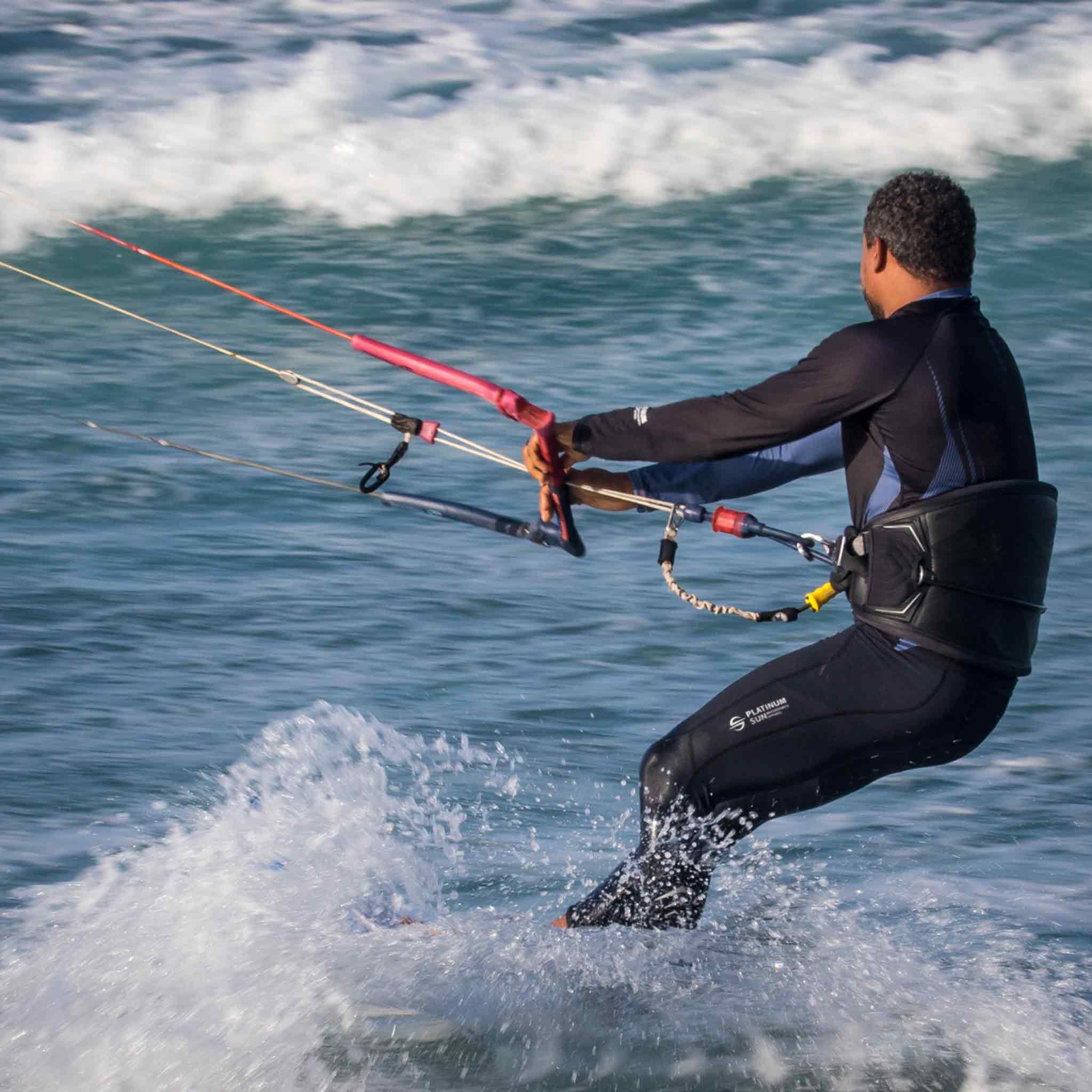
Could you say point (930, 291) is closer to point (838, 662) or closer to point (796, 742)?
point (838, 662)

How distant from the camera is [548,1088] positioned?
3.08m

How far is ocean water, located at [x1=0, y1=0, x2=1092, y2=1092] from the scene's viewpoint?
11.0ft

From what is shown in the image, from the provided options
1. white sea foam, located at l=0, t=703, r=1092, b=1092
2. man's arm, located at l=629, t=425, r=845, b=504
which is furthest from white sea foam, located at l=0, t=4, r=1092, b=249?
man's arm, located at l=629, t=425, r=845, b=504

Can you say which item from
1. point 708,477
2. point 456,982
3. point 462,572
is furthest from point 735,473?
point 462,572

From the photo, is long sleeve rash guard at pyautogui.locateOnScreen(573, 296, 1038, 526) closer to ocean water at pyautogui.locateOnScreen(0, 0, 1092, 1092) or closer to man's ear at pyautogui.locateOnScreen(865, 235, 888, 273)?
man's ear at pyautogui.locateOnScreen(865, 235, 888, 273)

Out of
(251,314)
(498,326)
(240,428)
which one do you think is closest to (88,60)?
(251,314)

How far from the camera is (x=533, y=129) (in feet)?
42.7

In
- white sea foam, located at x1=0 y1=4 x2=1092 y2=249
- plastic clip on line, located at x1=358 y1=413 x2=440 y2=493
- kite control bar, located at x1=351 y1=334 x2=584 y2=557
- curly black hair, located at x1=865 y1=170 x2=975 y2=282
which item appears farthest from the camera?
white sea foam, located at x1=0 y1=4 x2=1092 y2=249

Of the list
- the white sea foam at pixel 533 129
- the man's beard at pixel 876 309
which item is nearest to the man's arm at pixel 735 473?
the man's beard at pixel 876 309

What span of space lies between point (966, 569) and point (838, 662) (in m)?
0.31

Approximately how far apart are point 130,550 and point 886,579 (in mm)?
3707

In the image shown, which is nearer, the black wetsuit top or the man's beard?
the black wetsuit top

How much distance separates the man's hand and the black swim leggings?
0.50m

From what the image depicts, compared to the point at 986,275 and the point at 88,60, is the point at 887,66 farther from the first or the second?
the point at 88,60
